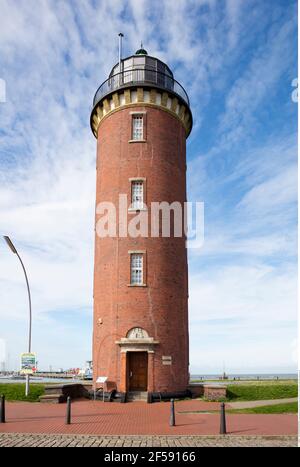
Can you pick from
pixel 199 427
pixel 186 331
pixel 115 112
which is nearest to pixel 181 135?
pixel 115 112

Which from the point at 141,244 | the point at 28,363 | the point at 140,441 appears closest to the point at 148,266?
the point at 141,244

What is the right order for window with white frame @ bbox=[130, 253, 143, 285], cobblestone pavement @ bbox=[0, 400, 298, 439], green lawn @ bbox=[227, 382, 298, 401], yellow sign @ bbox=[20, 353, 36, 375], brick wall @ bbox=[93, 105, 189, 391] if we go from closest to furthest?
A: cobblestone pavement @ bbox=[0, 400, 298, 439], yellow sign @ bbox=[20, 353, 36, 375], brick wall @ bbox=[93, 105, 189, 391], window with white frame @ bbox=[130, 253, 143, 285], green lawn @ bbox=[227, 382, 298, 401]

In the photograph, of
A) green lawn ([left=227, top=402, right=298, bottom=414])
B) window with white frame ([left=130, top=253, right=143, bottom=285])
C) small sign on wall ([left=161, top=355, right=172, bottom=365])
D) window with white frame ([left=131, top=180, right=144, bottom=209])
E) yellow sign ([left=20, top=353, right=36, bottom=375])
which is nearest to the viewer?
green lawn ([left=227, top=402, right=298, bottom=414])

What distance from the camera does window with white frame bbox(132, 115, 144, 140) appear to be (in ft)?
80.5

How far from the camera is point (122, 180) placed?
23750mm

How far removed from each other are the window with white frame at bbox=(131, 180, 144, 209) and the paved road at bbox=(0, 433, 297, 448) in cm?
1392

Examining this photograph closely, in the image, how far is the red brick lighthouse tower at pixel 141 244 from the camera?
70.2ft

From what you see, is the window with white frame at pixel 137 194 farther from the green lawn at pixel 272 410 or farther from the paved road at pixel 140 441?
the paved road at pixel 140 441

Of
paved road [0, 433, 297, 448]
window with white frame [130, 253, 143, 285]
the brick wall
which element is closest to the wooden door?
the brick wall

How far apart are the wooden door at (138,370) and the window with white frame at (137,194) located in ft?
27.0

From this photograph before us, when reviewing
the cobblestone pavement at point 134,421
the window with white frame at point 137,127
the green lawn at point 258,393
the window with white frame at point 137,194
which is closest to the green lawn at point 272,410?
the cobblestone pavement at point 134,421

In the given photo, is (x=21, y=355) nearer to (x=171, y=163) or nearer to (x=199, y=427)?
(x=199, y=427)

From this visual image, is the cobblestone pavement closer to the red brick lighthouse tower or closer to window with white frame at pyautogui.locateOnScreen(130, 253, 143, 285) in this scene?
the red brick lighthouse tower

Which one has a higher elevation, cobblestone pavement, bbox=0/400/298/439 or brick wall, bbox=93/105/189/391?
brick wall, bbox=93/105/189/391
